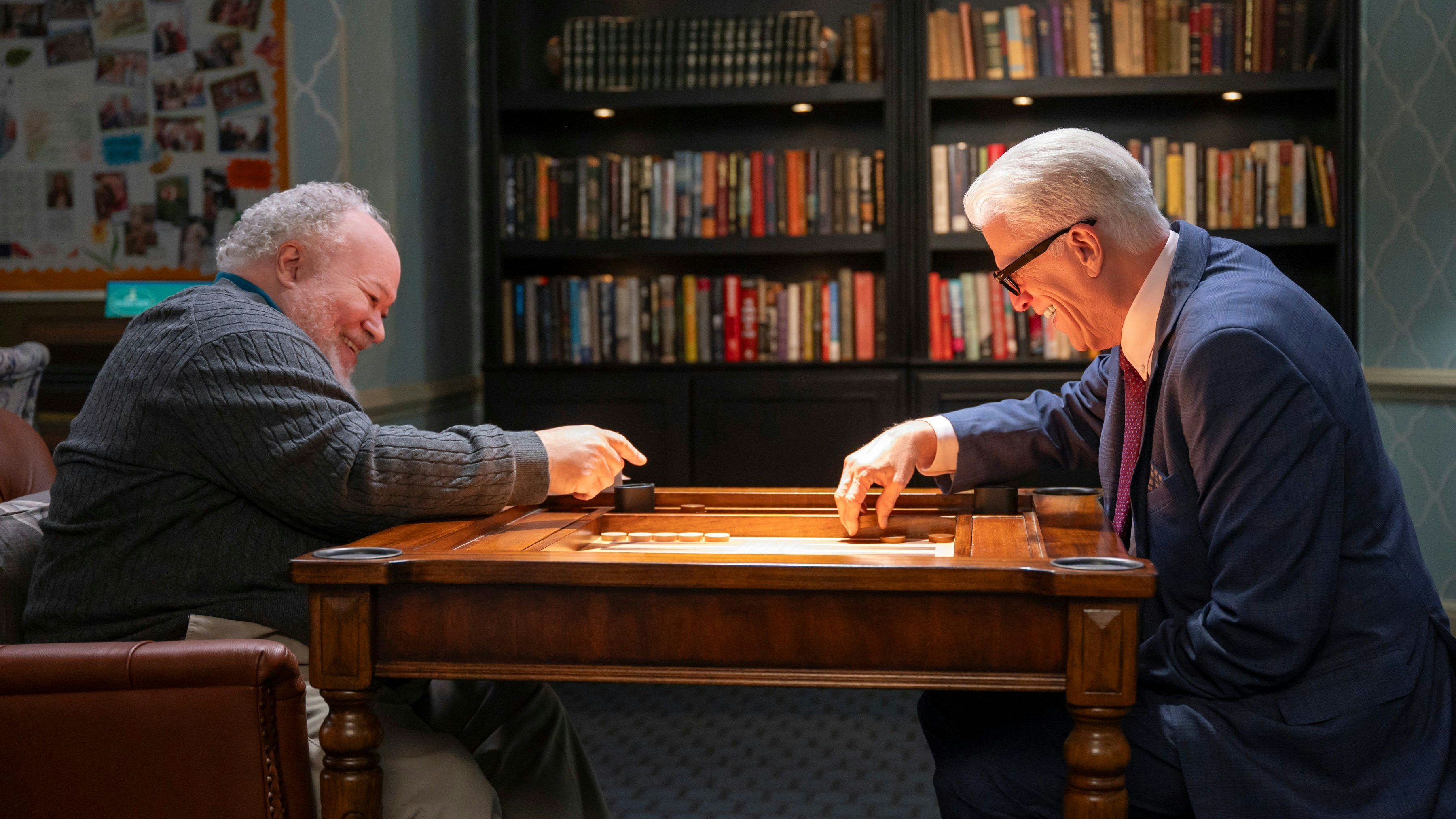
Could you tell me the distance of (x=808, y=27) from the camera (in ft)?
12.0

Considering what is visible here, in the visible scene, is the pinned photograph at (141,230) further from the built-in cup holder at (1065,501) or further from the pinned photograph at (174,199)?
the built-in cup holder at (1065,501)

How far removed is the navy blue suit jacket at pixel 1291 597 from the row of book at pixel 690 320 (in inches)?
A: 93.7

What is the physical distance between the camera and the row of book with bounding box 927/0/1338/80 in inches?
139

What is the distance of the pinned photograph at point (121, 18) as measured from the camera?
3.20m

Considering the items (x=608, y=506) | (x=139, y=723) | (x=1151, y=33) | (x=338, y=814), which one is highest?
(x=1151, y=33)

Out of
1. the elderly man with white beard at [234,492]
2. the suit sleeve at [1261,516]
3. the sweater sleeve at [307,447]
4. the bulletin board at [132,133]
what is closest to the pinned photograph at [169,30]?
the bulletin board at [132,133]

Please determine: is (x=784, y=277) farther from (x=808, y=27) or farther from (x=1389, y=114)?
(x=1389, y=114)

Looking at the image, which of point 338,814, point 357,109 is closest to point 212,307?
point 338,814

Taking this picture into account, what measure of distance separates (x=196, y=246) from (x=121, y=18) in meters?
0.66

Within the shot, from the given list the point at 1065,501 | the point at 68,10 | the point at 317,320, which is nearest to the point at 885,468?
the point at 1065,501

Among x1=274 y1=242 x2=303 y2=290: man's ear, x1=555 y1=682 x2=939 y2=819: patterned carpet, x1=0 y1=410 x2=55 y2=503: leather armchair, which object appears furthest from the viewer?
x1=555 y1=682 x2=939 y2=819: patterned carpet

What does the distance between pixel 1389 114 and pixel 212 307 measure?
11.8 ft

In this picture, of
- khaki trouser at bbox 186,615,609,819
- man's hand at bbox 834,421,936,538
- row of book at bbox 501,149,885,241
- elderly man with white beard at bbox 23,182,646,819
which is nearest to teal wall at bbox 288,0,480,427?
row of book at bbox 501,149,885,241

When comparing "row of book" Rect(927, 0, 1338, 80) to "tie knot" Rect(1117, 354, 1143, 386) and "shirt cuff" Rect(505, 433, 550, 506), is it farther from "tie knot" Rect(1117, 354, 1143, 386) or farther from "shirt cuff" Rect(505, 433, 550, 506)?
"shirt cuff" Rect(505, 433, 550, 506)
